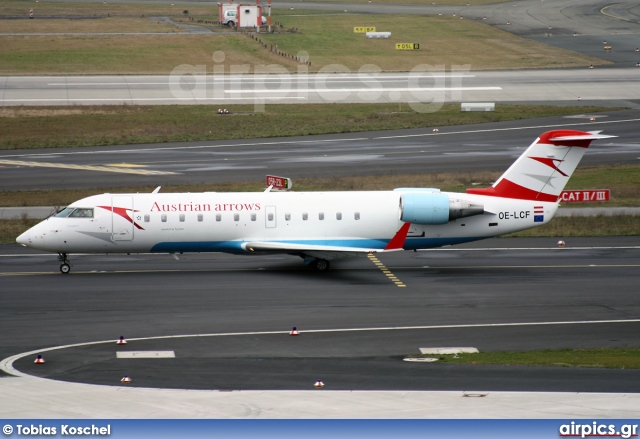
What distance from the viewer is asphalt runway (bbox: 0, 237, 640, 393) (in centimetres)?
2514

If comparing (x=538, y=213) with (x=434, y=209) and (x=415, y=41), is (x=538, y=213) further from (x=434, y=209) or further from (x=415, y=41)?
(x=415, y=41)

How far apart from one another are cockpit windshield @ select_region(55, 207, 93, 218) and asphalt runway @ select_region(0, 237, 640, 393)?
2.33 meters

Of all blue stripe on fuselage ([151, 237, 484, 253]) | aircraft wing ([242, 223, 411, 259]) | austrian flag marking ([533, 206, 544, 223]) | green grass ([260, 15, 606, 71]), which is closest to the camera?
aircraft wing ([242, 223, 411, 259])

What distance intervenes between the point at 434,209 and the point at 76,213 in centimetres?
1416

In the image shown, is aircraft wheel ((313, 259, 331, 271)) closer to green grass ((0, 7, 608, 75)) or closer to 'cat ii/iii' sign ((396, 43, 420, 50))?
green grass ((0, 7, 608, 75))

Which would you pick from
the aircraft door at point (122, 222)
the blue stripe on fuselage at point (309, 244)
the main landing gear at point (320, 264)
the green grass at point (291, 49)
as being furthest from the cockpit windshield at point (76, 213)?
the green grass at point (291, 49)

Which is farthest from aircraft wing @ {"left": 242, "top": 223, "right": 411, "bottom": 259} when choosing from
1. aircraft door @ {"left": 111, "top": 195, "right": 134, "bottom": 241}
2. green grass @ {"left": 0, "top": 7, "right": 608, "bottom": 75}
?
green grass @ {"left": 0, "top": 7, "right": 608, "bottom": 75}

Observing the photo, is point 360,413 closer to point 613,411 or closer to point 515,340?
point 613,411

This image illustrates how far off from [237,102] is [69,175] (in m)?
24.5

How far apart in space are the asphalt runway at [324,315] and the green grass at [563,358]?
63 centimetres

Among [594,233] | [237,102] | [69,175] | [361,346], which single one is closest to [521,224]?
[594,233]

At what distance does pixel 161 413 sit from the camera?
20688 millimetres

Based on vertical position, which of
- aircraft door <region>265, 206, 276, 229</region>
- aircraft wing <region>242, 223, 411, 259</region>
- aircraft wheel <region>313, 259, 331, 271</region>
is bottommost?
aircraft wheel <region>313, 259, 331, 271</region>

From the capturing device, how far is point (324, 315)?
31.8 meters
